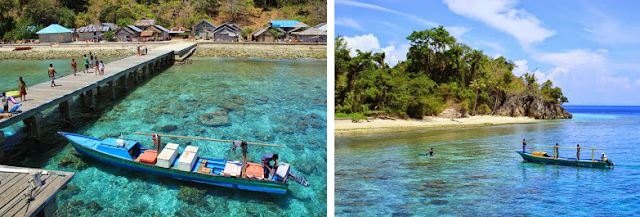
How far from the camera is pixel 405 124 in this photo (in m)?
17.1

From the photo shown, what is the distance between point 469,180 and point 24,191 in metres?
8.65

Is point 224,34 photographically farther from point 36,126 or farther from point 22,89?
point 36,126

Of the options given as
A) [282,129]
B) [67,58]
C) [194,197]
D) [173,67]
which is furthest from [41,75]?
[194,197]

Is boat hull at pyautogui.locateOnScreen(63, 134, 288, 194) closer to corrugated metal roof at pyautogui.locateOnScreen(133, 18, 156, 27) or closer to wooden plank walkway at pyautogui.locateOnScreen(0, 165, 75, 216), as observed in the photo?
wooden plank walkway at pyautogui.locateOnScreen(0, 165, 75, 216)

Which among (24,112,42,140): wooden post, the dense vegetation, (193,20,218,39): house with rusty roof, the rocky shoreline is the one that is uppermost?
the dense vegetation

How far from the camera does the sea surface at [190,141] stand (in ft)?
18.0

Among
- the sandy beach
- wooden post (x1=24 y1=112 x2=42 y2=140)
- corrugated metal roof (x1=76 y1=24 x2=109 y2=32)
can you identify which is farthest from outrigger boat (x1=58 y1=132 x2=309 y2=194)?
corrugated metal roof (x1=76 y1=24 x2=109 y2=32)

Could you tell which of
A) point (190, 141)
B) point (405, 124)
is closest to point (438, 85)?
point (405, 124)

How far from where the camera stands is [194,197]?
18.7 feet

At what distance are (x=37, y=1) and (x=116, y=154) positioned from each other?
119 ft

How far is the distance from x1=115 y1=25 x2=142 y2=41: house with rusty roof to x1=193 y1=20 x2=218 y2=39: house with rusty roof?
15.2 ft

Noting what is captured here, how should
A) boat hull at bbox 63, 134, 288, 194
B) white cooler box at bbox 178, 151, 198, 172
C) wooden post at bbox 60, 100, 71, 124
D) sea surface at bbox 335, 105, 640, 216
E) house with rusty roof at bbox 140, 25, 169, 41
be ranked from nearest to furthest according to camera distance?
boat hull at bbox 63, 134, 288, 194, white cooler box at bbox 178, 151, 198, 172, sea surface at bbox 335, 105, 640, 216, wooden post at bbox 60, 100, 71, 124, house with rusty roof at bbox 140, 25, 169, 41

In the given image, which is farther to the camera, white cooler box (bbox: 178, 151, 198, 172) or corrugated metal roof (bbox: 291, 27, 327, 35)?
corrugated metal roof (bbox: 291, 27, 327, 35)

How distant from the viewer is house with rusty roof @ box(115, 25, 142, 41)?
3138 cm
